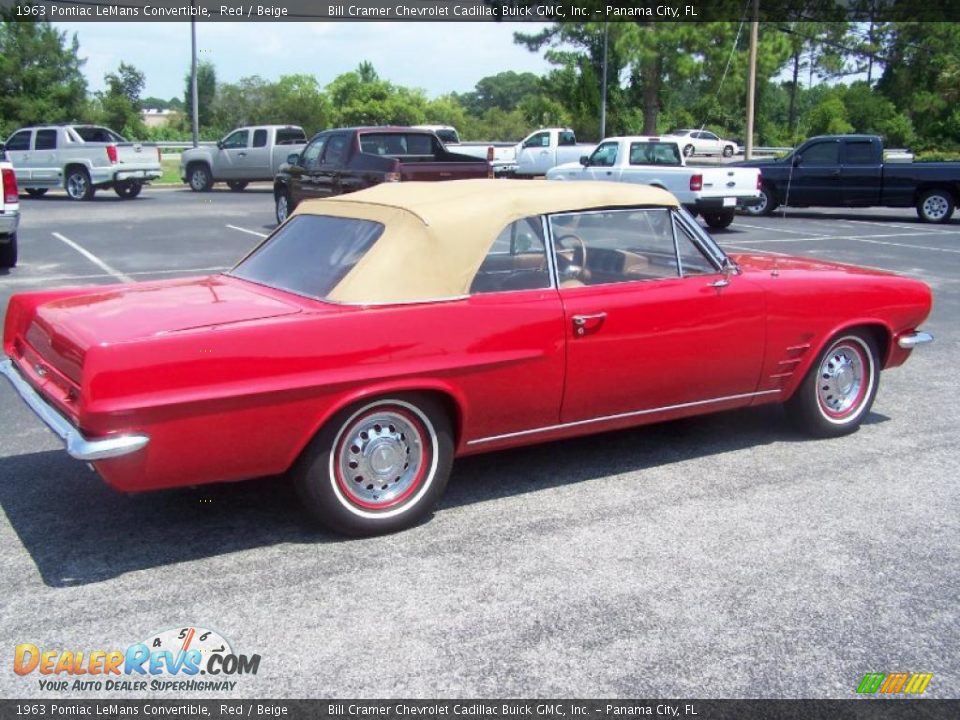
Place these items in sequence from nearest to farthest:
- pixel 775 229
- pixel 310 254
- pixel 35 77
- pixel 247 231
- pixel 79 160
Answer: pixel 310 254 < pixel 247 231 < pixel 775 229 < pixel 79 160 < pixel 35 77

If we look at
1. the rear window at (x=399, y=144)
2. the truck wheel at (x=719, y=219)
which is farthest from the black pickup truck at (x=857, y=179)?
the rear window at (x=399, y=144)

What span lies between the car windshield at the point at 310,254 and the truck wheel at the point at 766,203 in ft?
59.1

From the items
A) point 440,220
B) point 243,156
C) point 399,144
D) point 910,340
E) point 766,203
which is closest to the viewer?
point 440,220

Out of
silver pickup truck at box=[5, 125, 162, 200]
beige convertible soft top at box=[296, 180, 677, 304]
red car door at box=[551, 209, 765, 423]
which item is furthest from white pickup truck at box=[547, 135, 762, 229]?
beige convertible soft top at box=[296, 180, 677, 304]

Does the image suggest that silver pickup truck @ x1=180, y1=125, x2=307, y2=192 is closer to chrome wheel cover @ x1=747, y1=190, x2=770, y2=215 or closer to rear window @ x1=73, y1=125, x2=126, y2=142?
rear window @ x1=73, y1=125, x2=126, y2=142

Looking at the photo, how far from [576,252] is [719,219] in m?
14.7

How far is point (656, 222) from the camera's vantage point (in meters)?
5.27

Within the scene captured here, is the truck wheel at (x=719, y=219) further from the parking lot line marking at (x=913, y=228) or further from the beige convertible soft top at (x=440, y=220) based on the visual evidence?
the beige convertible soft top at (x=440, y=220)

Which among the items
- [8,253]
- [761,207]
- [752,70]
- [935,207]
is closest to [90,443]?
[8,253]

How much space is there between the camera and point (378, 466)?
14.0ft

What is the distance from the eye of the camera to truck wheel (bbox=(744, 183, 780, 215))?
71.9 ft

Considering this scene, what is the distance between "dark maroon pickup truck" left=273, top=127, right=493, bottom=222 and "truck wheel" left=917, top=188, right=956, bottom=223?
9.71 m

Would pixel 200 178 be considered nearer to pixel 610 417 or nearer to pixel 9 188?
pixel 9 188

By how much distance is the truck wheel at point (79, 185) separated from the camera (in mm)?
25547
